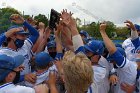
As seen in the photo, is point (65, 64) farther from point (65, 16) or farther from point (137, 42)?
point (137, 42)

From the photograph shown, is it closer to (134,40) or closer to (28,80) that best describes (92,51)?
(28,80)

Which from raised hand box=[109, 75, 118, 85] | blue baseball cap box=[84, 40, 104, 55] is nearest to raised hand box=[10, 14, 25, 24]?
blue baseball cap box=[84, 40, 104, 55]

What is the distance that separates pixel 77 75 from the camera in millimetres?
3395

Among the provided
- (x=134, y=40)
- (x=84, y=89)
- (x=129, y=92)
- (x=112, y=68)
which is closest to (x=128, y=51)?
(x=134, y=40)

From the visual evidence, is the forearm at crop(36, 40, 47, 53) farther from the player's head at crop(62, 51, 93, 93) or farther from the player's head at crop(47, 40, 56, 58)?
the player's head at crop(62, 51, 93, 93)

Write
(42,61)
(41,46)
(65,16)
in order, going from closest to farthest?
(42,61), (65,16), (41,46)

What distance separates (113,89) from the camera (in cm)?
573

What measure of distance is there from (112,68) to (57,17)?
1324 mm

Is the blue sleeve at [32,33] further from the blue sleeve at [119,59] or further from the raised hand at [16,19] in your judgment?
the blue sleeve at [119,59]

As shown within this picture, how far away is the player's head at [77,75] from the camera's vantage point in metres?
3.39

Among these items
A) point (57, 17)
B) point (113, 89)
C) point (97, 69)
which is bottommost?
point (113, 89)

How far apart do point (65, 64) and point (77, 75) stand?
177 mm

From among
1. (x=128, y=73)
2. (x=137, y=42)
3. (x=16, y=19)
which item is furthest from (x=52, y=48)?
(x=137, y=42)

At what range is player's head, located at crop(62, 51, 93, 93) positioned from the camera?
3.39 m
